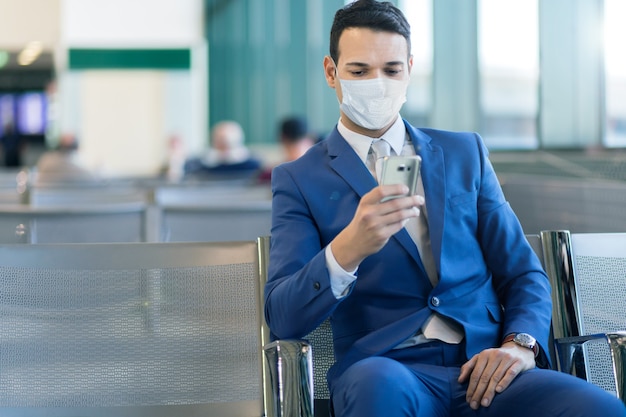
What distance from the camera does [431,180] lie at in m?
2.40

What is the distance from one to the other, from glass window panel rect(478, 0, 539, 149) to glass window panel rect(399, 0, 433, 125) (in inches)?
39.6

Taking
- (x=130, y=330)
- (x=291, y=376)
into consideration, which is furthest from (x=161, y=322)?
(x=291, y=376)

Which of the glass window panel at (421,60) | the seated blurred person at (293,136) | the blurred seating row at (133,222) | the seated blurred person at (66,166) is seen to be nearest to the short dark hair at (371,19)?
the blurred seating row at (133,222)

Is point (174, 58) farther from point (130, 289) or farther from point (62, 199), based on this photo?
point (130, 289)

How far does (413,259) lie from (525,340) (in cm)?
30

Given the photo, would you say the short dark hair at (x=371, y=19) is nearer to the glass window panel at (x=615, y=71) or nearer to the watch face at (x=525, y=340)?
the watch face at (x=525, y=340)

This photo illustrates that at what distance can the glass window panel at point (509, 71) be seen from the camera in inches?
271

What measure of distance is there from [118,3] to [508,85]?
14.0 metres

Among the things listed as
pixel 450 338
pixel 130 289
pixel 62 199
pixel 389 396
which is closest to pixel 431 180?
pixel 450 338

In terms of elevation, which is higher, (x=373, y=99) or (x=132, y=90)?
(x=132, y=90)

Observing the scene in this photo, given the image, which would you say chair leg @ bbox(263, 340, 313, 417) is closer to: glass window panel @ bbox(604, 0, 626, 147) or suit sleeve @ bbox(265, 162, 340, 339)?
suit sleeve @ bbox(265, 162, 340, 339)

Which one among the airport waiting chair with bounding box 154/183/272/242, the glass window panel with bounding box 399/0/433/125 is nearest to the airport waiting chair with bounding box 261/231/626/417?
the airport waiting chair with bounding box 154/183/272/242

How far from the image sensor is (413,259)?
2.31 meters

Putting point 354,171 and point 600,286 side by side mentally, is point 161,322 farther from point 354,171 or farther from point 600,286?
point 600,286
